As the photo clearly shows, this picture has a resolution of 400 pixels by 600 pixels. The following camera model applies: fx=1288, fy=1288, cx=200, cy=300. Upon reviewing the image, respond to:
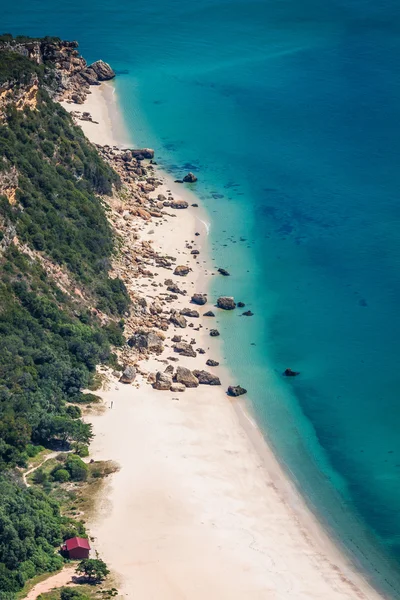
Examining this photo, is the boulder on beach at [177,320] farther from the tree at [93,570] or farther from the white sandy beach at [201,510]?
the tree at [93,570]

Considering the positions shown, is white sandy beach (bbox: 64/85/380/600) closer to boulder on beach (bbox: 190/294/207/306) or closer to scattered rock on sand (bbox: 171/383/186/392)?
scattered rock on sand (bbox: 171/383/186/392)

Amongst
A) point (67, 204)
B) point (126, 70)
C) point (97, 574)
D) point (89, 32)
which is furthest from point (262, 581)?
point (89, 32)

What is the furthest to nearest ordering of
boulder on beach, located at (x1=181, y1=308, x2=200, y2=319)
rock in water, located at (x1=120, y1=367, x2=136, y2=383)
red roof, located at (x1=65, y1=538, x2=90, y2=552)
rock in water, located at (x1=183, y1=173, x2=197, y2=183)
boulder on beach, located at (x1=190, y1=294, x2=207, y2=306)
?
rock in water, located at (x1=183, y1=173, x2=197, y2=183), boulder on beach, located at (x1=190, y1=294, x2=207, y2=306), boulder on beach, located at (x1=181, y1=308, x2=200, y2=319), rock in water, located at (x1=120, y1=367, x2=136, y2=383), red roof, located at (x1=65, y1=538, x2=90, y2=552)

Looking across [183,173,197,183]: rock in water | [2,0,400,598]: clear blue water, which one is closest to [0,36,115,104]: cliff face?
[2,0,400,598]: clear blue water

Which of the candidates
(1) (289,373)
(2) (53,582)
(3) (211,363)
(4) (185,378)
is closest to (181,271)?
(3) (211,363)

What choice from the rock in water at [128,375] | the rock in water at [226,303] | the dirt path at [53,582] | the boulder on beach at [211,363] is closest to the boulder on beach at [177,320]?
the rock in water at [226,303]

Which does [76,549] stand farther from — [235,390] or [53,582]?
[235,390]
